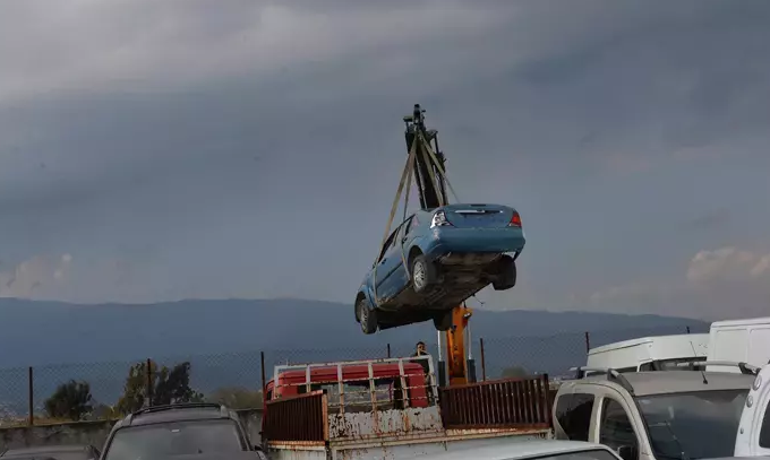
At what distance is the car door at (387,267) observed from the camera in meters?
16.8

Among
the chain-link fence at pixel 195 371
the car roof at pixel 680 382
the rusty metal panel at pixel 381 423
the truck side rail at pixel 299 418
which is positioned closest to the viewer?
the car roof at pixel 680 382

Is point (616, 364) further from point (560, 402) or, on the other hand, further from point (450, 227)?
point (560, 402)

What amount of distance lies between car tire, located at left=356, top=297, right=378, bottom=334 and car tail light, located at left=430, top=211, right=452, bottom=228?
15.6ft

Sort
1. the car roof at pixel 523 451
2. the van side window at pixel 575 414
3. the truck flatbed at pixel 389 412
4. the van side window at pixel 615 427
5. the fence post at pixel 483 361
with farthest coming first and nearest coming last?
1. the fence post at pixel 483 361
2. the truck flatbed at pixel 389 412
3. the van side window at pixel 575 414
4. the van side window at pixel 615 427
5. the car roof at pixel 523 451

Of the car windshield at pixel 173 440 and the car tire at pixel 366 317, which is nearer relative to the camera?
the car windshield at pixel 173 440

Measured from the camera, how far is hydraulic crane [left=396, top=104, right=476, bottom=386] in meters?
17.3

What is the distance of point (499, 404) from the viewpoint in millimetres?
10750

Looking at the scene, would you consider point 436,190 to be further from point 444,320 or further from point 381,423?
point 381,423

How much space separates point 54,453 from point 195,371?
13968 millimetres

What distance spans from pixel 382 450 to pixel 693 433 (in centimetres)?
393

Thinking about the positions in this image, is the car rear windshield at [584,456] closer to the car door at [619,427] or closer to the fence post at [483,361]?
the car door at [619,427]

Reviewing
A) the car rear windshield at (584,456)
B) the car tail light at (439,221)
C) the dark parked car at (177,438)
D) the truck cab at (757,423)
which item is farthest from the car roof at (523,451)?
the car tail light at (439,221)

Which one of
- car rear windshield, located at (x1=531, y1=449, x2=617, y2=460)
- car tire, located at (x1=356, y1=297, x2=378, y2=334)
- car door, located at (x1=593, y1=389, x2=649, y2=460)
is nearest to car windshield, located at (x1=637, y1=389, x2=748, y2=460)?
car door, located at (x1=593, y1=389, x2=649, y2=460)

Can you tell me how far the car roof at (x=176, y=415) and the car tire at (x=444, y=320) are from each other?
6.61 metres
